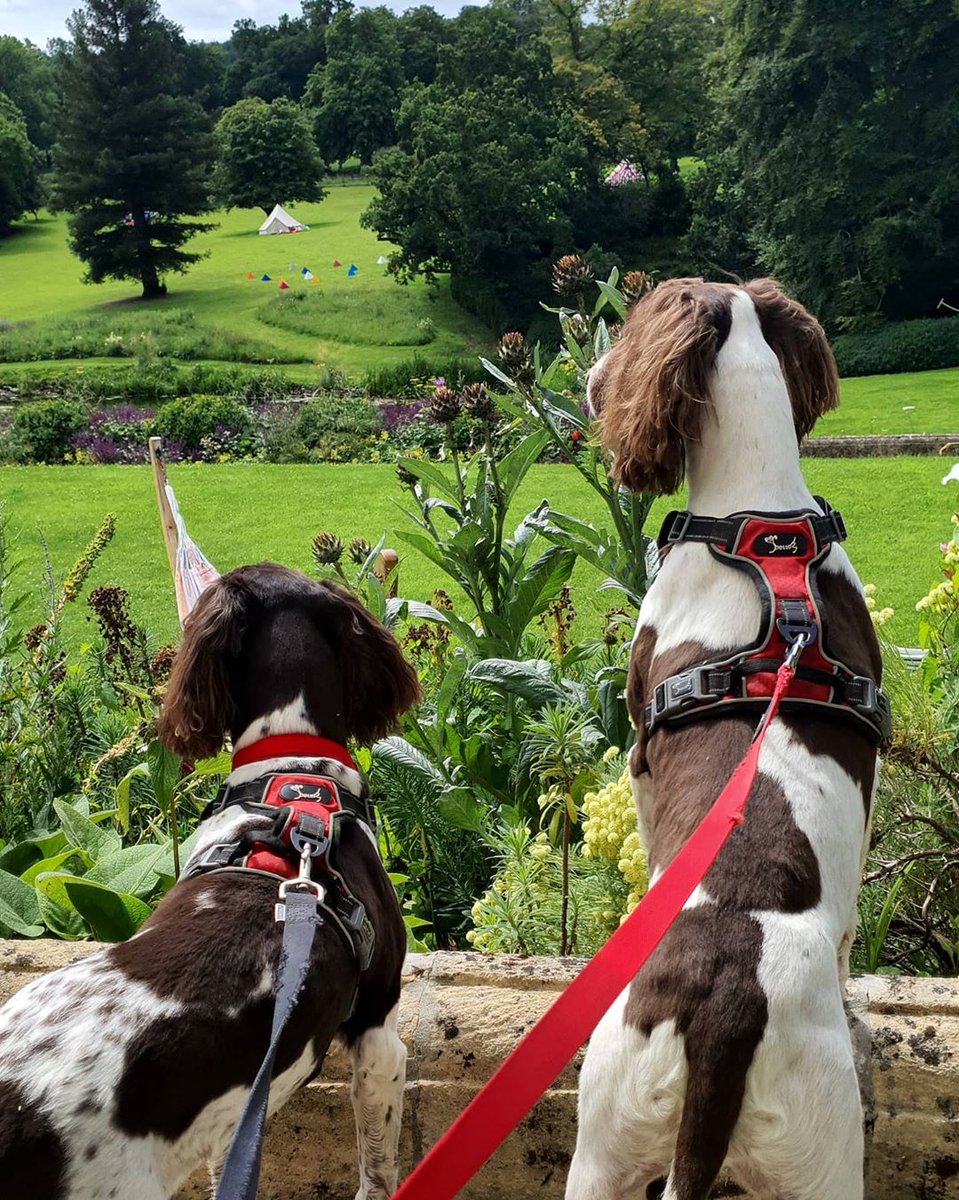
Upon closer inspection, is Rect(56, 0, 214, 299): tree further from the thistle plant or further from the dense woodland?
the thistle plant

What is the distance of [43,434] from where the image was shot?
17.9 metres

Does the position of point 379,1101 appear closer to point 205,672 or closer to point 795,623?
point 205,672

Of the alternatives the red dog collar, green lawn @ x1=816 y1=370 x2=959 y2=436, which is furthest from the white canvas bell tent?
the red dog collar

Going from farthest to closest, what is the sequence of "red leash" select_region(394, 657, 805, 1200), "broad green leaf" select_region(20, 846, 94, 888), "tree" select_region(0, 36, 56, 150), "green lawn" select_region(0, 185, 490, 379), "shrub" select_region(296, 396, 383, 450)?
"tree" select_region(0, 36, 56, 150) < "green lawn" select_region(0, 185, 490, 379) < "shrub" select_region(296, 396, 383, 450) < "broad green leaf" select_region(20, 846, 94, 888) < "red leash" select_region(394, 657, 805, 1200)

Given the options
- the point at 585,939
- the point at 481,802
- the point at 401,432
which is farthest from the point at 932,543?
the point at 401,432

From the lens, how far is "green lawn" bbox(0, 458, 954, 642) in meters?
8.80

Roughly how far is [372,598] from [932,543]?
21.9ft

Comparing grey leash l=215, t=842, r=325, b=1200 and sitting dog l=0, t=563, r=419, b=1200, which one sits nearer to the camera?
grey leash l=215, t=842, r=325, b=1200

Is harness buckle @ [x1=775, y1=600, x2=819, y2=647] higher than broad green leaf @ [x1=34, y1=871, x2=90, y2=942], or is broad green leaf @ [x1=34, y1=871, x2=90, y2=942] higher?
harness buckle @ [x1=775, y1=600, x2=819, y2=647]

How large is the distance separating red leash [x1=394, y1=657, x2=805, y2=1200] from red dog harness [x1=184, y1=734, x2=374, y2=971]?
74 centimetres

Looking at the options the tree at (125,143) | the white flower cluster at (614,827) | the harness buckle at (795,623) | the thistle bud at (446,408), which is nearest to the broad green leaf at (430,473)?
the thistle bud at (446,408)

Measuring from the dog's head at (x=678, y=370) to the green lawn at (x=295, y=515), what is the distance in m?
4.78

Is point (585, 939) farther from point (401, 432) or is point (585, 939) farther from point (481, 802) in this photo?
point (401, 432)

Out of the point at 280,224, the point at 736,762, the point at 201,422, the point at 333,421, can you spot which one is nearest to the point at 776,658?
the point at 736,762
